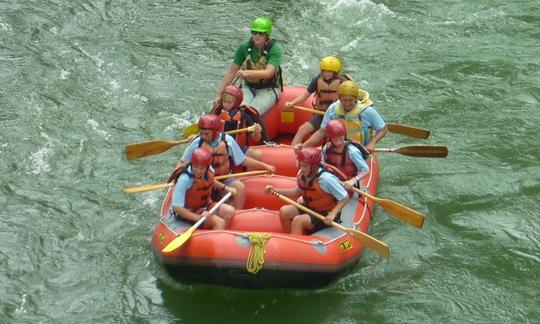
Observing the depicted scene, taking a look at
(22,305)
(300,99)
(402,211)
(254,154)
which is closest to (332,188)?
(402,211)

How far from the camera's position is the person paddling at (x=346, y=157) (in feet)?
23.6

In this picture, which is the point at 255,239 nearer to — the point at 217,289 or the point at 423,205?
the point at 217,289

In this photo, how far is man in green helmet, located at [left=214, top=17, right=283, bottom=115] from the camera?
877 centimetres

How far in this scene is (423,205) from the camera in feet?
27.7

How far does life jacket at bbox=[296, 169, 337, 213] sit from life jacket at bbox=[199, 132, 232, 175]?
801 mm

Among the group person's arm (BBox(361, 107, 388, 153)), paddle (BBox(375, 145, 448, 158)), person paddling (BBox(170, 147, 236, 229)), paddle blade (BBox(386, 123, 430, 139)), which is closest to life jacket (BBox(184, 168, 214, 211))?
person paddling (BBox(170, 147, 236, 229))

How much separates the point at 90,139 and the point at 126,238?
2292 mm

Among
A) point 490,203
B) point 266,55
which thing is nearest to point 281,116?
point 266,55

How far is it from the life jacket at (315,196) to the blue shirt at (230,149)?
0.81 meters

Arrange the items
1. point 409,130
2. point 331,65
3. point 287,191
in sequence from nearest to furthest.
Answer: point 287,191 < point 331,65 < point 409,130

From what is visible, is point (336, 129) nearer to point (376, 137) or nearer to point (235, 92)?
point (376, 137)

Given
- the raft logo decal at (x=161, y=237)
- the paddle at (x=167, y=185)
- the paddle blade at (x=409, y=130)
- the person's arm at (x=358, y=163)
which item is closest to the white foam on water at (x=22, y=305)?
the paddle at (x=167, y=185)

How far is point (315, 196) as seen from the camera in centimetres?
687

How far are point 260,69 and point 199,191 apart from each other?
2.46m
